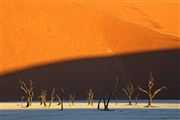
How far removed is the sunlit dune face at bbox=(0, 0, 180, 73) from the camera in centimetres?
8969

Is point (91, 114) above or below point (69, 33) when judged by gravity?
below

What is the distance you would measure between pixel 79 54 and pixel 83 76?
411 centimetres

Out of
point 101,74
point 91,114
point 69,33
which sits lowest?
point 91,114

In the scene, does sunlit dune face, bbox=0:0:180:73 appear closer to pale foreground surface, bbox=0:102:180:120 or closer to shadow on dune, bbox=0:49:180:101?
shadow on dune, bbox=0:49:180:101

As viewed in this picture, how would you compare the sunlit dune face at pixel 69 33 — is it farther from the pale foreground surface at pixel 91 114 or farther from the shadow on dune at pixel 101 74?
the pale foreground surface at pixel 91 114

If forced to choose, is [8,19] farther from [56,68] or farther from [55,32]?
[56,68]

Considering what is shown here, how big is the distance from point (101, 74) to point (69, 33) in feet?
32.6

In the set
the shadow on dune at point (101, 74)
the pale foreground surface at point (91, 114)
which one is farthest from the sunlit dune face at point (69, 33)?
the pale foreground surface at point (91, 114)

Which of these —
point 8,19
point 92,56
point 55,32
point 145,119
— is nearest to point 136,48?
point 92,56

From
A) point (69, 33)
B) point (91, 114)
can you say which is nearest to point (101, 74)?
point (69, 33)

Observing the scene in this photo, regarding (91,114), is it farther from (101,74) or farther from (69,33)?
(69,33)

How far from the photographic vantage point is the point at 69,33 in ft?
307

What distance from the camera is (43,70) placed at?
8594 cm

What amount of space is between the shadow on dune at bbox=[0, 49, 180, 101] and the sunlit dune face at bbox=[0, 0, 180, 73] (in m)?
1.71
